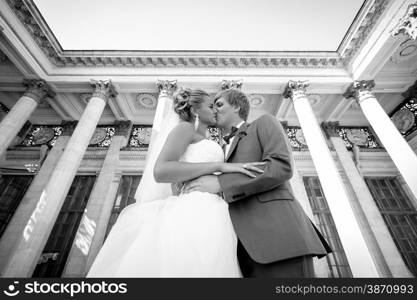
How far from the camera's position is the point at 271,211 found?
106 centimetres

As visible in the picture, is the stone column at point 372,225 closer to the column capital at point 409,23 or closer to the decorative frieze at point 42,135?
the column capital at point 409,23

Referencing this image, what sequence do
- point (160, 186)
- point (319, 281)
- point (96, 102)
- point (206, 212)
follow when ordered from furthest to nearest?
point (96, 102)
point (160, 186)
point (206, 212)
point (319, 281)

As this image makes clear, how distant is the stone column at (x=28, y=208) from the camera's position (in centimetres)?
768

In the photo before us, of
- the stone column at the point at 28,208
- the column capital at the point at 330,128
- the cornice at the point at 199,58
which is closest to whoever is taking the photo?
the stone column at the point at 28,208

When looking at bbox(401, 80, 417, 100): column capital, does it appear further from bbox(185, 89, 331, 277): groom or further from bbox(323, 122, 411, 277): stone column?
bbox(185, 89, 331, 277): groom

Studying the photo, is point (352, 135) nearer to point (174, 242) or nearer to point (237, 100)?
point (237, 100)

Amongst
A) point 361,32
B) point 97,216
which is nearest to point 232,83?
point 361,32

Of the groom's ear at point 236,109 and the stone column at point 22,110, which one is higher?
the stone column at point 22,110

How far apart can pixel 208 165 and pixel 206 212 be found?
29 cm

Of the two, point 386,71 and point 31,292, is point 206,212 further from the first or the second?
point 386,71

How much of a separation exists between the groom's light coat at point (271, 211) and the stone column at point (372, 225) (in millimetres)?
9598

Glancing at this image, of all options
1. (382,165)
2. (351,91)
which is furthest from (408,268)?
(351,91)

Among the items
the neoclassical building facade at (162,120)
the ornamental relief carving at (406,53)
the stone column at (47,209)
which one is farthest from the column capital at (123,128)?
the ornamental relief carving at (406,53)

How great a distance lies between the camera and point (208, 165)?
1.30m
